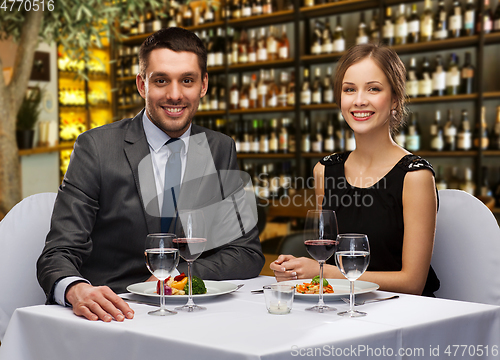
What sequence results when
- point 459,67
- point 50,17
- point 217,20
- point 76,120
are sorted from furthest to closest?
point 76,120 → point 217,20 → point 459,67 → point 50,17

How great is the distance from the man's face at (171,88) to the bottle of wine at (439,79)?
261 centimetres

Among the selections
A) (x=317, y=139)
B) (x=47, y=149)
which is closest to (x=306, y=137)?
(x=317, y=139)

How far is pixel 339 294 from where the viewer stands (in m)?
0.99

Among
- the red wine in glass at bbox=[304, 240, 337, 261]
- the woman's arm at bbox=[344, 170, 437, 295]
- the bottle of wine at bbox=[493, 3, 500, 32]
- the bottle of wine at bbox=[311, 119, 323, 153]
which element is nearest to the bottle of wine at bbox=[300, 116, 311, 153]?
the bottle of wine at bbox=[311, 119, 323, 153]

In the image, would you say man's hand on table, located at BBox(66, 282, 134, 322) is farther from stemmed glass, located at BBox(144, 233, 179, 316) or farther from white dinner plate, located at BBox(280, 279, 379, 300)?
white dinner plate, located at BBox(280, 279, 379, 300)

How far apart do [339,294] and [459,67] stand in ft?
10.3

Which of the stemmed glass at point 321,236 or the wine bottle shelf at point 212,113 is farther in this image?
the wine bottle shelf at point 212,113

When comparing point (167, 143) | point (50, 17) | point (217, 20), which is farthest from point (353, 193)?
point (217, 20)

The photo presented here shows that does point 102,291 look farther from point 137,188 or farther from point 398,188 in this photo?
point 398,188

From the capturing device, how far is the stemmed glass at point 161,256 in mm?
907

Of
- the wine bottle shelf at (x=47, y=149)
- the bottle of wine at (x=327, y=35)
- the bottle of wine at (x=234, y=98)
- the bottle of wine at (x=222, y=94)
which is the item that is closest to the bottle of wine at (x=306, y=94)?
the bottle of wine at (x=327, y=35)

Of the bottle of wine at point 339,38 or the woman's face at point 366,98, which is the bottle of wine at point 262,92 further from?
the woman's face at point 366,98

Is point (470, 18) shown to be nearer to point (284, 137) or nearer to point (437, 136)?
point (437, 136)

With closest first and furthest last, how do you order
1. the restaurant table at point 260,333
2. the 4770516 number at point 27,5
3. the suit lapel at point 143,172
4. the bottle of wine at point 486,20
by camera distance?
the restaurant table at point 260,333, the suit lapel at point 143,172, the 4770516 number at point 27,5, the bottle of wine at point 486,20
